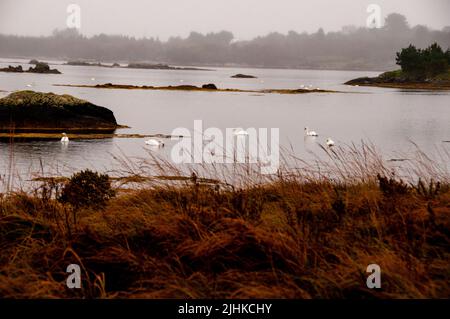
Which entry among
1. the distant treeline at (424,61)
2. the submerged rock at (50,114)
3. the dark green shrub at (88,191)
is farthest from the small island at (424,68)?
the dark green shrub at (88,191)

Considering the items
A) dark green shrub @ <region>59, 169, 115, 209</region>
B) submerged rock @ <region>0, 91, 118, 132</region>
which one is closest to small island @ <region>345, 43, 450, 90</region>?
submerged rock @ <region>0, 91, 118, 132</region>

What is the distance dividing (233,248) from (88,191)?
11.7 feet

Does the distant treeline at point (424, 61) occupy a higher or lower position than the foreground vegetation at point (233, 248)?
higher

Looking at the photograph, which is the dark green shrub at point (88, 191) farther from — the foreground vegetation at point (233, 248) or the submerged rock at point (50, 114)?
the submerged rock at point (50, 114)

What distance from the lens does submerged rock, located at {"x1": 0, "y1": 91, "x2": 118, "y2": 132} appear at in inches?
1242

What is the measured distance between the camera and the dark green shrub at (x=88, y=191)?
8.46 metres

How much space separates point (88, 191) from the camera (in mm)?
8758

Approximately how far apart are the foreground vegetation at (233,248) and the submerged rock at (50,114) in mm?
25092

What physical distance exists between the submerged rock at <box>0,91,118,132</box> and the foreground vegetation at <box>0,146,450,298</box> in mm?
25092

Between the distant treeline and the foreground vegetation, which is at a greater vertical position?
the distant treeline

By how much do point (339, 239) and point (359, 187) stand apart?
299cm

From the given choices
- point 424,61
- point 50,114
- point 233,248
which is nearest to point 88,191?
point 233,248

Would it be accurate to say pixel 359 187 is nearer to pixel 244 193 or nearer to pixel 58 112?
pixel 244 193

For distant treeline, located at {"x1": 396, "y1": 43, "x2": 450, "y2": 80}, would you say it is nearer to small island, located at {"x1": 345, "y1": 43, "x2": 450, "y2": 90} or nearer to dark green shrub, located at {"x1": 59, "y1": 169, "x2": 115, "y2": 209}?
small island, located at {"x1": 345, "y1": 43, "x2": 450, "y2": 90}
